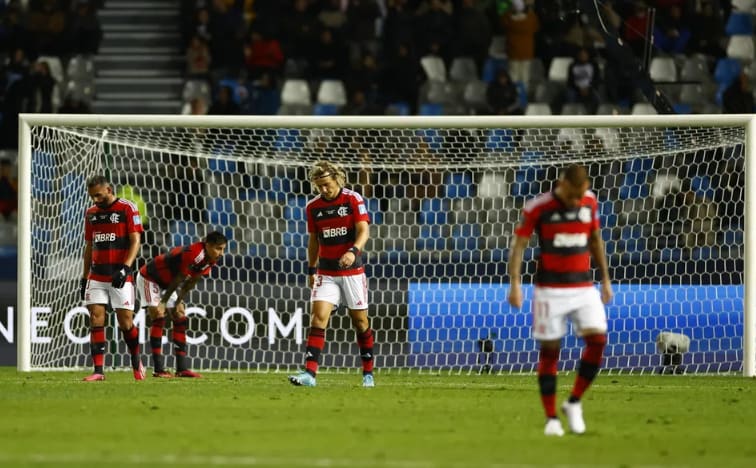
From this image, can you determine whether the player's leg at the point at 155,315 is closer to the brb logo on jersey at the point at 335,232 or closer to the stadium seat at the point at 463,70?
→ the brb logo on jersey at the point at 335,232

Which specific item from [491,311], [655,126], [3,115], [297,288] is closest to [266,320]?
A: [297,288]

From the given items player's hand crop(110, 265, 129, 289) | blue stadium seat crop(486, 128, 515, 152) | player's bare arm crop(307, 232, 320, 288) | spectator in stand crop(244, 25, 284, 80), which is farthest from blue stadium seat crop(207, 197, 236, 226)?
spectator in stand crop(244, 25, 284, 80)

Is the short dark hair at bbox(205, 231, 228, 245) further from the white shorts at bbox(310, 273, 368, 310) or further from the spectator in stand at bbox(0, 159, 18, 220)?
the spectator in stand at bbox(0, 159, 18, 220)

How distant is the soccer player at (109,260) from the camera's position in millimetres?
13555

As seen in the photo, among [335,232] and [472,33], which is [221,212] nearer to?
[335,232]

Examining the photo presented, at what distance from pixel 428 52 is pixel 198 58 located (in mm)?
3404

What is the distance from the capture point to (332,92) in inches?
872

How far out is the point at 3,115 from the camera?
21469 mm

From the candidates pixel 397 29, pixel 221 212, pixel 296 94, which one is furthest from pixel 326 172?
pixel 397 29

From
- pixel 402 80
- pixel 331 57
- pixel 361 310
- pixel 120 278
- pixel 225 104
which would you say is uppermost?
pixel 331 57

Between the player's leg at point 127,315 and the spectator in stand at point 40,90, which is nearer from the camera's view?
the player's leg at point 127,315

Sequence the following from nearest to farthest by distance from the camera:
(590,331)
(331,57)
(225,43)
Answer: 1. (590,331)
2. (331,57)
3. (225,43)

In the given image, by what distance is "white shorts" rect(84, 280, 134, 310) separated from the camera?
44.7 feet

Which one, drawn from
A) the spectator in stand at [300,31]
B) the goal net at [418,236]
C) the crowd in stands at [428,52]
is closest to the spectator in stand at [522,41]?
the crowd in stands at [428,52]
